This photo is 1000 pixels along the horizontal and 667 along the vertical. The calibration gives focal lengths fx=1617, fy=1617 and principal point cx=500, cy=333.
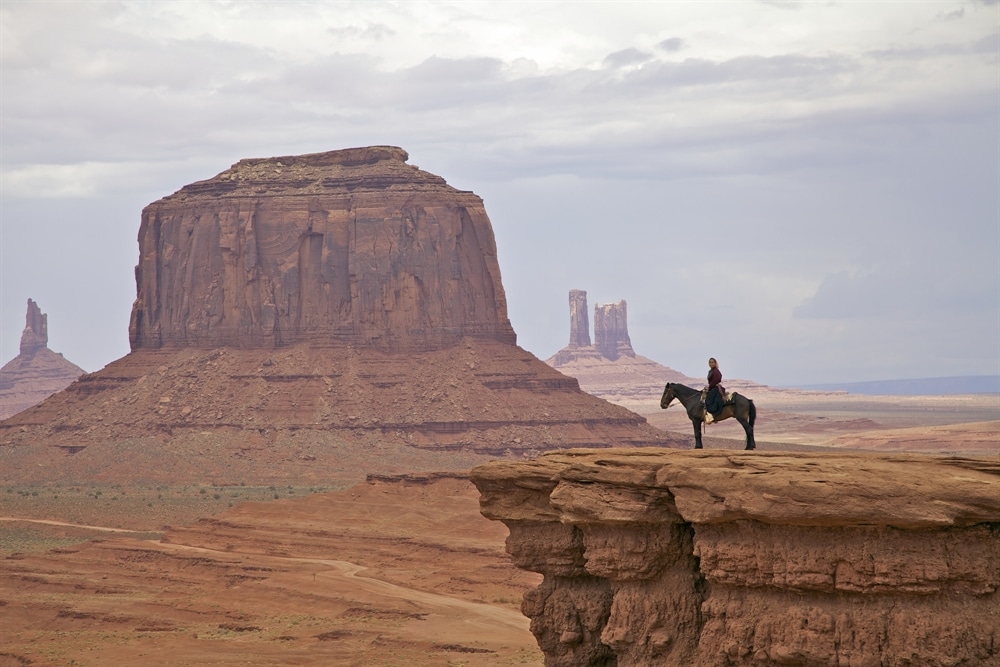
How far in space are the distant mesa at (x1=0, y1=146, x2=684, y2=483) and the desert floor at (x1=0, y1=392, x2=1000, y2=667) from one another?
1980 centimetres

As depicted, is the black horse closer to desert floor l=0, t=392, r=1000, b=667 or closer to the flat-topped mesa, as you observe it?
desert floor l=0, t=392, r=1000, b=667

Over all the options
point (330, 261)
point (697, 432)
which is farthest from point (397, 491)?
point (697, 432)

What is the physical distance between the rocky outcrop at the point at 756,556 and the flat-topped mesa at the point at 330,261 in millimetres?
92764

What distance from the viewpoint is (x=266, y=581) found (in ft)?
165

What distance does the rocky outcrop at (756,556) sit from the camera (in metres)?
15.2

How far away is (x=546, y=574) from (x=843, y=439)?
128 metres

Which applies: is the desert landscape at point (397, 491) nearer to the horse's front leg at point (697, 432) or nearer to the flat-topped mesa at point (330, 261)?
the flat-topped mesa at point (330, 261)

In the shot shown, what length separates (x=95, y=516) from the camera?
77188mm

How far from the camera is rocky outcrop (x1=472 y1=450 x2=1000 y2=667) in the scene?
15.2 meters

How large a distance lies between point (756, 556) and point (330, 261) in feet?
322

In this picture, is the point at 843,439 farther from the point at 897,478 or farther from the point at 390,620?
the point at 897,478

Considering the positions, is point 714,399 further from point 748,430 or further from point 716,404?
point 748,430

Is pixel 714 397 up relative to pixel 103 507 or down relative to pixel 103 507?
up

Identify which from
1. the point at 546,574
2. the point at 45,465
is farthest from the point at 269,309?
the point at 546,574
